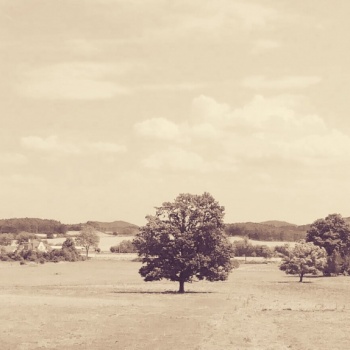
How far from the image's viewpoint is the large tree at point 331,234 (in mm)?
124250

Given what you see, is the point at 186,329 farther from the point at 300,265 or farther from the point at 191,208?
the point at 300,265

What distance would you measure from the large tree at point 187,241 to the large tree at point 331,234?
56.9 m

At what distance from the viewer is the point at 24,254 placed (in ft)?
629

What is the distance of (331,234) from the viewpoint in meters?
126

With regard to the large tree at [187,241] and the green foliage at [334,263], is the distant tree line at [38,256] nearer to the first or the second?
the green foliage at [334,263]

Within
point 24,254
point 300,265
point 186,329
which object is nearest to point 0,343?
point 186,329

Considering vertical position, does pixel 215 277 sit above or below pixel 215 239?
below

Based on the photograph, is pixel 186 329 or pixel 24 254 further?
pixel 24 254

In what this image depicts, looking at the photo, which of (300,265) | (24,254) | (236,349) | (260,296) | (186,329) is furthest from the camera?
(24,254)

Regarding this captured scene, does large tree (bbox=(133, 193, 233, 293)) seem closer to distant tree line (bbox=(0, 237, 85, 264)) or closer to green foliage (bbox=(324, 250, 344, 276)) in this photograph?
green foliage (bbox=(324, 250, 344, 276))

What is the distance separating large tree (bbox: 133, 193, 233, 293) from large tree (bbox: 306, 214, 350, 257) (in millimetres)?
56886

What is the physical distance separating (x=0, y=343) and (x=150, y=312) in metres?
18.5

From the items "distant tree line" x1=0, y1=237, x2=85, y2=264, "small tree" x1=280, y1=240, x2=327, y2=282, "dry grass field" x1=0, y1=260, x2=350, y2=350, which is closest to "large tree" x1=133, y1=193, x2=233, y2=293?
"dry grass field" x1=0, y1=260, x2=350, y2=350

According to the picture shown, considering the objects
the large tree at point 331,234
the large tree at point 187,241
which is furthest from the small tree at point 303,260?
the large tree at point 187,241
